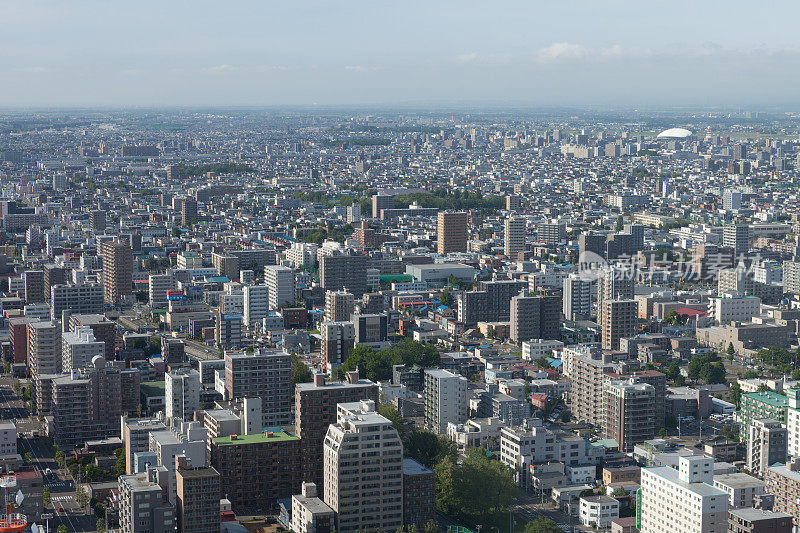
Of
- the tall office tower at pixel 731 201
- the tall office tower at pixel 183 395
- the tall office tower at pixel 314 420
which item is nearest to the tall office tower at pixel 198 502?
the tall office tower at pixel 314 420

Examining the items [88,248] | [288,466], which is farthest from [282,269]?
[288,466]

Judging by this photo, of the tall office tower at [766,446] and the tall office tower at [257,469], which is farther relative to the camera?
the tall office tower at [766,446]

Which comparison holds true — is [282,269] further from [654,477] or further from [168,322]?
[654,477]

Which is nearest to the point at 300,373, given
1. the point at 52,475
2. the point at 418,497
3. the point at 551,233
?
the point at 52,475

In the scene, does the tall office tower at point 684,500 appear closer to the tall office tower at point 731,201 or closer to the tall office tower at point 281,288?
the tall office tower at point 281,288

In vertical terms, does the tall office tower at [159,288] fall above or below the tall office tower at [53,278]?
below

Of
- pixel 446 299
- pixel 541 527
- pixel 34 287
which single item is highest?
pixel 34 287

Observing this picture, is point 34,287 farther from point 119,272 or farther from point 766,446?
point 766,446
